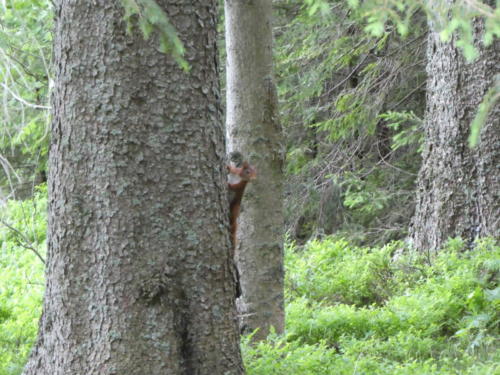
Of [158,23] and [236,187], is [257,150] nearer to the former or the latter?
[236,187]

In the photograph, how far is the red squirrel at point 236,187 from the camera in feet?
15.7

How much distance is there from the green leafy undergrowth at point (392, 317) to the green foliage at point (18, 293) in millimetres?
1968

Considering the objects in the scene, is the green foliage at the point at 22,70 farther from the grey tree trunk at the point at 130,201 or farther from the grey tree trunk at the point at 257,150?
the grey tree trunk at the point at 257,150

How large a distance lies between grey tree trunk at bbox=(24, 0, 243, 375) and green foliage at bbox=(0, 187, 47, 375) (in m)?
0.50

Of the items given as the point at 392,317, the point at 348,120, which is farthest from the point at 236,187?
the point at 348,120

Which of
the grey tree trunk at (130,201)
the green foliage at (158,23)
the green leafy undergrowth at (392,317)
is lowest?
the green leafy undergrowth at (392,317)

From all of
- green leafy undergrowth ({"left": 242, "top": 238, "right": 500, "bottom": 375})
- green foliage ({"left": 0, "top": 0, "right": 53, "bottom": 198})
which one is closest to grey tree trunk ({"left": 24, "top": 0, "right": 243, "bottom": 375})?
green foliage ({"left": 0, "top": 0, "right": 53, "bottom": 198})

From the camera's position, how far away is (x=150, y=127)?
3928 mm

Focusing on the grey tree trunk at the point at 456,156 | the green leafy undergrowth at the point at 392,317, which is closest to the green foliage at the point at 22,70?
the green leafy undergrowth at the point at 392,317

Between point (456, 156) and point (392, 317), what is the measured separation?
2595 millimetres

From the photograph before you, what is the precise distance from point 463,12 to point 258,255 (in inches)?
129

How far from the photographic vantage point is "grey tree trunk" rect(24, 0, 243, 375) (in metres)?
3.89

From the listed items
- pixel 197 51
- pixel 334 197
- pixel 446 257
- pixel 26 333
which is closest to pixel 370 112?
pixel 334 197

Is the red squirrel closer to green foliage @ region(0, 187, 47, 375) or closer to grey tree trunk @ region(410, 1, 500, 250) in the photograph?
green foliage @ region(0, 187, 47, 375)
